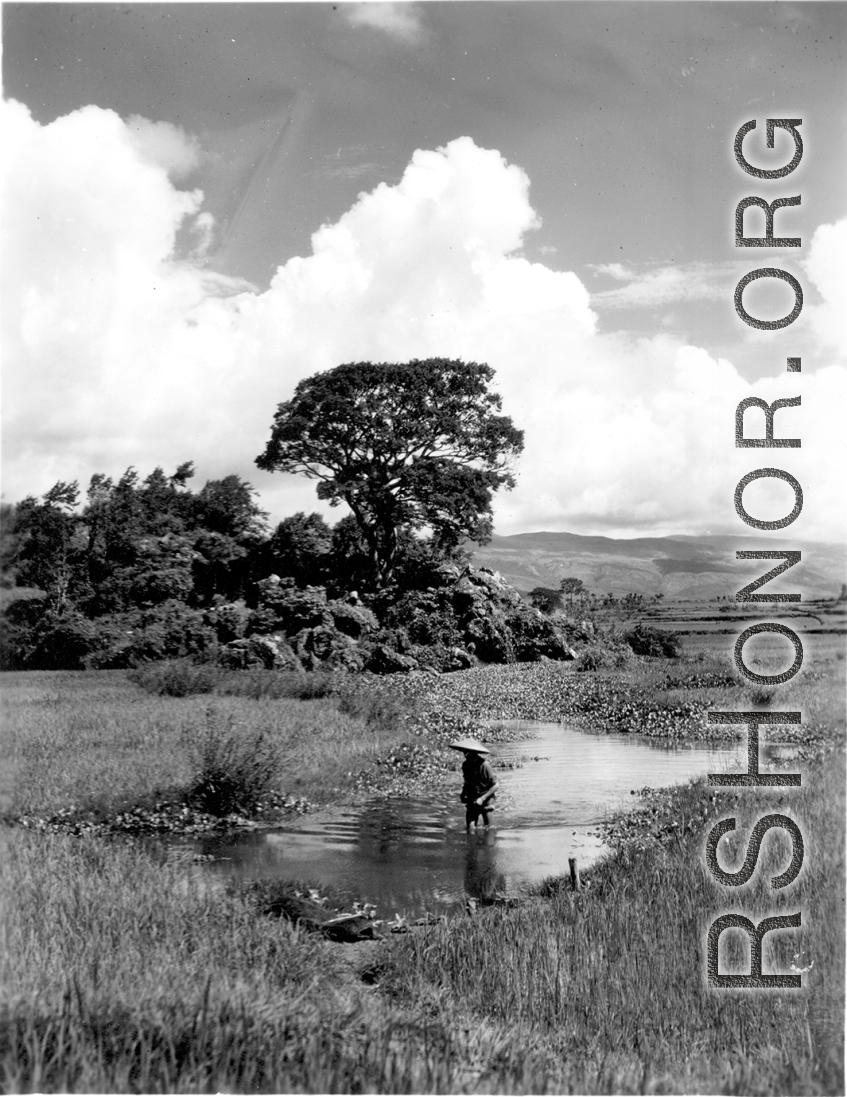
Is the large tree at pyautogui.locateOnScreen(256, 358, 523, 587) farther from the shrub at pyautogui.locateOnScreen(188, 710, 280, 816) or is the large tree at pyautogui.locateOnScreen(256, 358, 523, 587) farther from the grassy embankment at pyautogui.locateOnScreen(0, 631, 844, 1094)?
the grassy embankment at pyautogui.locateOnScreen(0, 631, 844, 1094)

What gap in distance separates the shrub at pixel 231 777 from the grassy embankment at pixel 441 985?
1.11 m

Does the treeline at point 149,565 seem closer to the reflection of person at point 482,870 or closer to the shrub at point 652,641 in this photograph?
the shrub at point 652,641

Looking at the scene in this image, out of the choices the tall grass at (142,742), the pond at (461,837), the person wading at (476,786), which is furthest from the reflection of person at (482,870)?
the tall grass at (142,742)

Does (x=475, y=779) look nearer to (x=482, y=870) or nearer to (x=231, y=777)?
(x=482, y=870)

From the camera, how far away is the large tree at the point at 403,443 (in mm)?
10203

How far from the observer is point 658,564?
1067cm

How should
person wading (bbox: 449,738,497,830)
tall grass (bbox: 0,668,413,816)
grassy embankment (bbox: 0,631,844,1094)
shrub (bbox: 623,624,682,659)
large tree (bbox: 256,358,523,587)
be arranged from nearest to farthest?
grassy embankment (bbox: 0,631,844,1094), tall grass (bbox: 0,668,413,816), person wading (bbox: 449,738,497,830), large tree (bbox: 256,358,523,587), shrub (bbox: 623,624,682,659)

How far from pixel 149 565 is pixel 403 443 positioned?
3.69 metres

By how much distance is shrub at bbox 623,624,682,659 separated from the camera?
37.2ft


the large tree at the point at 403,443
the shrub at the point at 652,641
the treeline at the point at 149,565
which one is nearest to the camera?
the treeline at the point at 149,565

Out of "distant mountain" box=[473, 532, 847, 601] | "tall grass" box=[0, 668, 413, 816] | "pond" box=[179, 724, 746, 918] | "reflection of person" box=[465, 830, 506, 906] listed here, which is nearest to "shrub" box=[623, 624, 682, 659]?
"distant mountain" box=[473, 532, 847, 601]

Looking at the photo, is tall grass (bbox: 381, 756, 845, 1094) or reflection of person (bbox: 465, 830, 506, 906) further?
reflection of person (bbox: 465, 830, 506, 906)

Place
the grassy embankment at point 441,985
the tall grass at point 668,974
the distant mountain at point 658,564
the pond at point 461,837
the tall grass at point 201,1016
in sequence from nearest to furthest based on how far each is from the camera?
the tall grass at point 201,1016
the grassy embankment at point 441,985
the tall grass at point 668,974
the distant mountain at point 658,564
the pond at point 461,837

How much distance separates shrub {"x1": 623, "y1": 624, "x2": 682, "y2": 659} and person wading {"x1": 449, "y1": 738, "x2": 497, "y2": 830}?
3.68 metres
